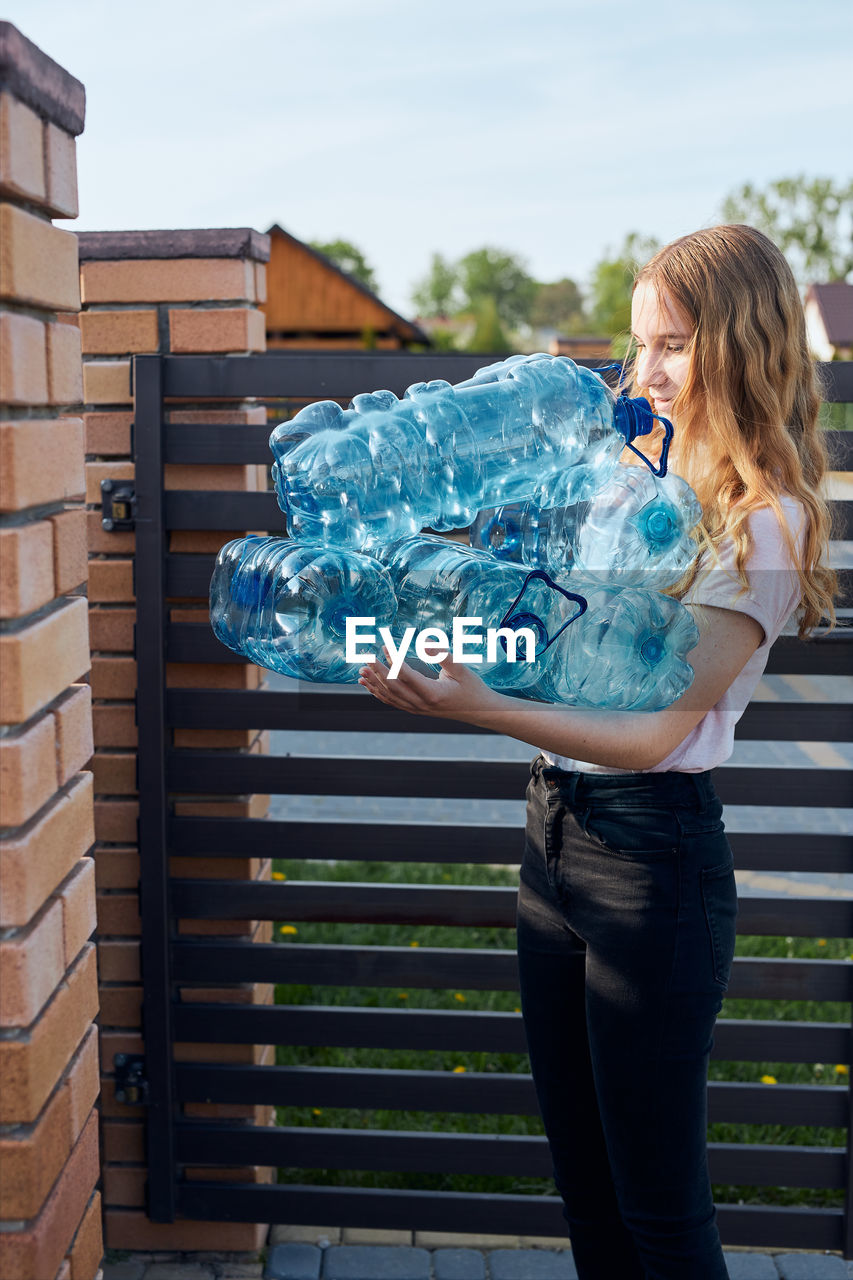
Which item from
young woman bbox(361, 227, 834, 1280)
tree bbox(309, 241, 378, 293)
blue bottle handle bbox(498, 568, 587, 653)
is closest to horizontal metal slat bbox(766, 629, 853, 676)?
young woman bbox(361, 227, 834, 1280)

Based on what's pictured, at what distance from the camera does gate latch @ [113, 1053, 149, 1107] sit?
9.06 ft

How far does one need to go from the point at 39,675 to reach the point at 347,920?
1518 millimetres

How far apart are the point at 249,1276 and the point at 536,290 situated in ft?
380

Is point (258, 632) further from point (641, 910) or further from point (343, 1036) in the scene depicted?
point (343, 1036)

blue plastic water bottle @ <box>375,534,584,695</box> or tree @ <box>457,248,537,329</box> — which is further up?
tree @ <box>457,248,537,329</box>

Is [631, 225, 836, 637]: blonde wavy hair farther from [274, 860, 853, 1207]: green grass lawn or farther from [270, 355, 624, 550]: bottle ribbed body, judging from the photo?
[274, 860, 853, 1207]: green grass lawn

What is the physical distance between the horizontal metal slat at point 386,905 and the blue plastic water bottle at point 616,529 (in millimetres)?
1128

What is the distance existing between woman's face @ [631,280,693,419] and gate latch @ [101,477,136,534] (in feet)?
4.04

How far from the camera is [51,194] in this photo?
138cm

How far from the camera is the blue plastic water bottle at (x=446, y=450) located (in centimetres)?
164

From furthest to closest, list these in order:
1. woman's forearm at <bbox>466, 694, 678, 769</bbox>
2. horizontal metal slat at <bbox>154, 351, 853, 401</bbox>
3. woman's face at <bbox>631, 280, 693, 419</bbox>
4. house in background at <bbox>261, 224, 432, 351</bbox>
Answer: house in background at <bbox>261, 224, 432, 351</bbox> → horizontal metal slat at <bbox>154, 351, 853, 401</bbox> → woman's face at <bbox>631, 280, 693, 419</bbox> → woman's forearm at <bbox>466, 694, 678, 769</bbox>

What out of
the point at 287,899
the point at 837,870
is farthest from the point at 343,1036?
the point at 837,870

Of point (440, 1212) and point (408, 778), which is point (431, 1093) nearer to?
point (440, 1212)

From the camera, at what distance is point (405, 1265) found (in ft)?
9.18
